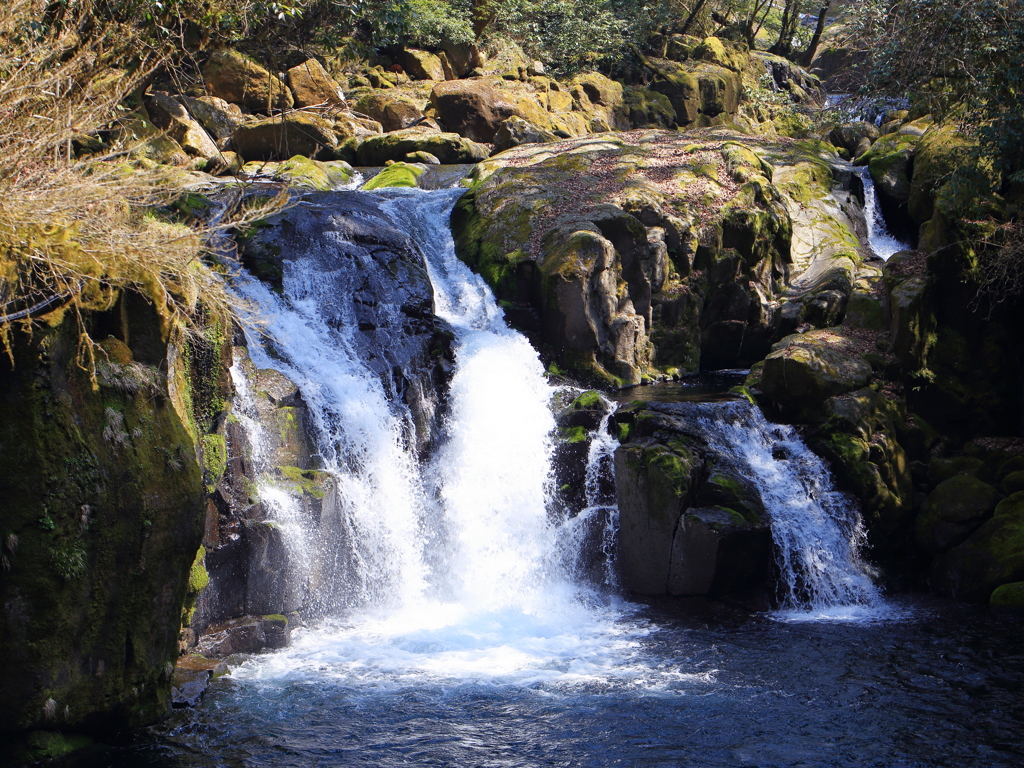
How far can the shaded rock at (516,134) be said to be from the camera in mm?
25625

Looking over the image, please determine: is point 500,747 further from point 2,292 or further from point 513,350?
point 513,350

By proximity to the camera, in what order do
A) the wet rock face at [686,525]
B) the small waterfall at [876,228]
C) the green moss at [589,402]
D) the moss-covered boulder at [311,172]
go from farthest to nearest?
1. the small waterfall at [876,228]
2. the moss-covered boulder at [311,172]
3. the green moss at [589,402]
4. the wet rock face at [686,525]

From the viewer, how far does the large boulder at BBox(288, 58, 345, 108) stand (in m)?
26.5

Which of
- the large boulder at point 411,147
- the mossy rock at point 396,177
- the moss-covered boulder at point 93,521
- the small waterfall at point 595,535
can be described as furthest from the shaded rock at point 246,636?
the large boulder at point 411,147

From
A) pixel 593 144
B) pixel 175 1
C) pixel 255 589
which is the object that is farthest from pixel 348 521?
pixel 593 144

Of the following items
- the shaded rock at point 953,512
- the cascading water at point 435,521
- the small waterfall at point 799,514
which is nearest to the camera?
the cascading water at point 435,521

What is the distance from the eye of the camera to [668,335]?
1833 centimetres

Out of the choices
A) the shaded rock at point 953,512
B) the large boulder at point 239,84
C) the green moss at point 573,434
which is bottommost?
the shaded rock at point 953,512

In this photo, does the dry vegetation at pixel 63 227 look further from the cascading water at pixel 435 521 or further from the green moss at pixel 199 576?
the cascading water at pixel 435 521

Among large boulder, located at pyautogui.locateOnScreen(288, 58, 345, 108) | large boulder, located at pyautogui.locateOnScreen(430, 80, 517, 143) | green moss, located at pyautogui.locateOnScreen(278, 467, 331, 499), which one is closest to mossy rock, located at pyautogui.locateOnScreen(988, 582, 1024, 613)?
green moss, located at pyautogui.locateOnScreen(278, 467, 331, 499)

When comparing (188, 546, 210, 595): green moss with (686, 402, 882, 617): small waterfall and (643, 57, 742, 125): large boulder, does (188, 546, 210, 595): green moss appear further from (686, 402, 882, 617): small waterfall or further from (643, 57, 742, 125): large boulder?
(643, 57, 742, 125): large boulder

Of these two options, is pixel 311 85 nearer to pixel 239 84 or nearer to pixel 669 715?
pixel 239 84

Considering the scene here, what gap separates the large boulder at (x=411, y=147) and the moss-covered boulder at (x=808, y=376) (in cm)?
1390

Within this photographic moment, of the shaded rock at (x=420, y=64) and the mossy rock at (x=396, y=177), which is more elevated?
the shaded rock at (x=420, y=64)
